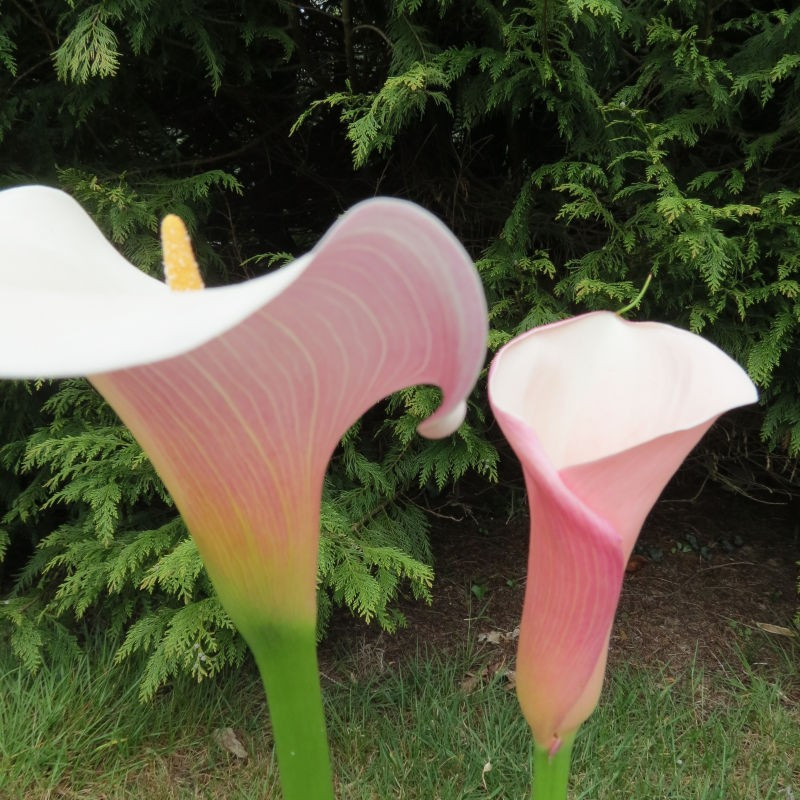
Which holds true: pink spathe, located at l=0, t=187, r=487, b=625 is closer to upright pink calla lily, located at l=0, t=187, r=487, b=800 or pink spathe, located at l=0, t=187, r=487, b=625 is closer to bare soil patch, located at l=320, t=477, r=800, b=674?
upright pink calla lily, located at l=0, t=187, r=487, b=800

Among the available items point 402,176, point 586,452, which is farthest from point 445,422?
point 402,176

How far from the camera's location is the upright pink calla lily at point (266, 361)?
8.1 inches

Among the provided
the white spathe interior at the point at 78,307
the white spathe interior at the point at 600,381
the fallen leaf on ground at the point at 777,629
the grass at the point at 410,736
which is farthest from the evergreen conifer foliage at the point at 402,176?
the white spathe interior at the point at 78,307

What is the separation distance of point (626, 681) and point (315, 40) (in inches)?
56.1

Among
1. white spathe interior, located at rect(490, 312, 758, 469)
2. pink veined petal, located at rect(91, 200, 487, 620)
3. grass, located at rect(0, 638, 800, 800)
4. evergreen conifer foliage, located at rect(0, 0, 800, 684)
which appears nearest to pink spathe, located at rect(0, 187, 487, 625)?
pink veined petal, located at rect(91, 200, 487, 620)

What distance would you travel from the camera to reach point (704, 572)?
1.66 meters

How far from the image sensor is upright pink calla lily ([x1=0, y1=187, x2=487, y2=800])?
0.21 m

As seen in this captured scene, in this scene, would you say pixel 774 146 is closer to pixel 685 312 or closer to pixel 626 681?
pixel 685 312

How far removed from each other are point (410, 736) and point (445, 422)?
3.75 ft

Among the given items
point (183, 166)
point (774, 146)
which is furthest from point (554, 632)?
point (183, 166)

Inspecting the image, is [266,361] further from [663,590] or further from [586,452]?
[663,590]

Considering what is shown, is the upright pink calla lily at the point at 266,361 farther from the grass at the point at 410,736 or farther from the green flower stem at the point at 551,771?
the grass at the point at 410,736

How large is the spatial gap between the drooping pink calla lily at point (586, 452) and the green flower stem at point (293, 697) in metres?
0.13

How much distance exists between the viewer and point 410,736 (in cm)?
126
